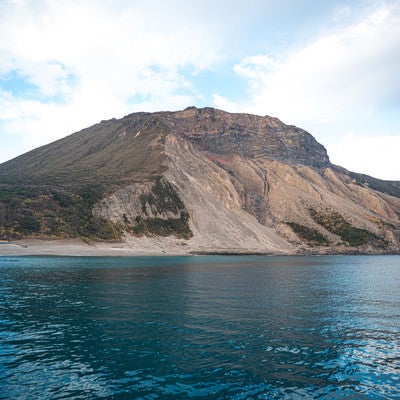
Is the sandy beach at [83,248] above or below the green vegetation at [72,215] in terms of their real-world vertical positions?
below

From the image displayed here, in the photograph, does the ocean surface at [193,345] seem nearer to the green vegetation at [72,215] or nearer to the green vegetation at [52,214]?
the green vegetation at [52,214]

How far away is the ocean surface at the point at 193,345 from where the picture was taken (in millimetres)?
14195

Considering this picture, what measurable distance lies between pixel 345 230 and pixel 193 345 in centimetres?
16367

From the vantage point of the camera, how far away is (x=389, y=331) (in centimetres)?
2408

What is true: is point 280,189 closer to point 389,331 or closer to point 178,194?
point 178,194

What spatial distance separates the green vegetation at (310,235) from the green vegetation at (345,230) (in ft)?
28.8

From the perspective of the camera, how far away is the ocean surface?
14.2m

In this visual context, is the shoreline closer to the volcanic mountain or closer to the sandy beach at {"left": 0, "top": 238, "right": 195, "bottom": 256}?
the sandy beach at {"left": 0, "top": 238, "right": 195, "bottom": 256}

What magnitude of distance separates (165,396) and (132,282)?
1233 inches

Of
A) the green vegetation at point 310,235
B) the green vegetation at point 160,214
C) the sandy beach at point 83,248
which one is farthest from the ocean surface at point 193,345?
the green vegetation at point 310,235

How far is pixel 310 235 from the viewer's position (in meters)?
160

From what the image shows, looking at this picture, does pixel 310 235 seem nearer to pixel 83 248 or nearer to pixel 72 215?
pixel 72 215

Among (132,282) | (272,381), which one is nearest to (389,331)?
(272,381)

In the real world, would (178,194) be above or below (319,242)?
above
